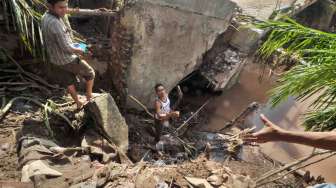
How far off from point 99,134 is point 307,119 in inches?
100

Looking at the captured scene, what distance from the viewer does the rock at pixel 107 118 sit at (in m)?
4.93

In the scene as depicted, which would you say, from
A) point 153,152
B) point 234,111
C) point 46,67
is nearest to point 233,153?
point 153,152

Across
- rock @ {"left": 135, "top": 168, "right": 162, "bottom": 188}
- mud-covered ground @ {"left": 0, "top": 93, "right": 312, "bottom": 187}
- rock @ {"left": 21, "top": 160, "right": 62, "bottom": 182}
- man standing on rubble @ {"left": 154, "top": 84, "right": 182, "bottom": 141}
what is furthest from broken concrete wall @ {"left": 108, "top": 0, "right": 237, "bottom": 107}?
rock @ {"left": 21, "top": 160, "right": 62, "bottom": 182}

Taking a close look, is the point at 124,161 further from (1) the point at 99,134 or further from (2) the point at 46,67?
(2) the point at 46,67

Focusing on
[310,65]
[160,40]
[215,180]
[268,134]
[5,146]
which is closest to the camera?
[268,134]

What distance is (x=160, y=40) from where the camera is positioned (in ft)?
20.0

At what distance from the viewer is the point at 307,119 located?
4129 mm

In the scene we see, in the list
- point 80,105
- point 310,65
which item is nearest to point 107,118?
point 80,105

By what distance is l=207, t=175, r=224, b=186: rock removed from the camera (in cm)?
403

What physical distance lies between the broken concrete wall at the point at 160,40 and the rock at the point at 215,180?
2519 millimetres

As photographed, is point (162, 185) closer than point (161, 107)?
Yes

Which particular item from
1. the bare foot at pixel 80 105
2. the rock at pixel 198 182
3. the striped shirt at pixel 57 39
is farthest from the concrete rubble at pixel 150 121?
the striped shirt at pixel 57 39

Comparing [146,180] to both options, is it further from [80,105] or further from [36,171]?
[80,105]

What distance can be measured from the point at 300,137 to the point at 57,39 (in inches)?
121
